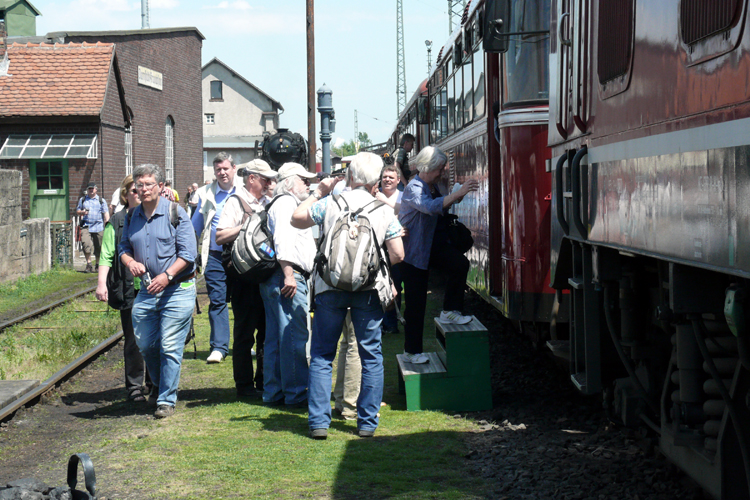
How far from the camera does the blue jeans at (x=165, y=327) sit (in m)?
7.03

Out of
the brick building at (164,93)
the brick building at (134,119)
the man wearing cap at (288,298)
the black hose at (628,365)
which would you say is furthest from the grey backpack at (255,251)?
the brick building at (164,93)

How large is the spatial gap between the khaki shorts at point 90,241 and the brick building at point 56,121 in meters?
5.09

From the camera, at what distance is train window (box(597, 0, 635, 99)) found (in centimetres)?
428

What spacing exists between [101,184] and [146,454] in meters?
20.7

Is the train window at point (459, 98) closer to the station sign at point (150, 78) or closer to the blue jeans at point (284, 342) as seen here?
the blue jeans at point (284, 342)

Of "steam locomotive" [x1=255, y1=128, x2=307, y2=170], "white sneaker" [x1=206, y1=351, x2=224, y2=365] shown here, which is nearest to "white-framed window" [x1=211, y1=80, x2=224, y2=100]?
"steam locomotive" [x1=255, y1=128, x2=307, y2=170]

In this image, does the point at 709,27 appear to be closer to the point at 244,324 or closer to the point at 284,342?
the point at 284,342

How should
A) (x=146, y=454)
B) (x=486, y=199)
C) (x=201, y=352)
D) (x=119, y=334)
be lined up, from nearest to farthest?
(x=146, y=454), (x=486, y=199), (x=201, y=352), (x=119, y=334)

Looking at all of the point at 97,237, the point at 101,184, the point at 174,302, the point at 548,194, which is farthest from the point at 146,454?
the point at 101,184

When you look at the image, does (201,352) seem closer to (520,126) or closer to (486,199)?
(486,199)

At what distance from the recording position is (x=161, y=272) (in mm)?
6957

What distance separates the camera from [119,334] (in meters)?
11.1

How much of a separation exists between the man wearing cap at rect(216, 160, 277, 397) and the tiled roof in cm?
1807

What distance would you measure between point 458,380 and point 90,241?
585 inches
